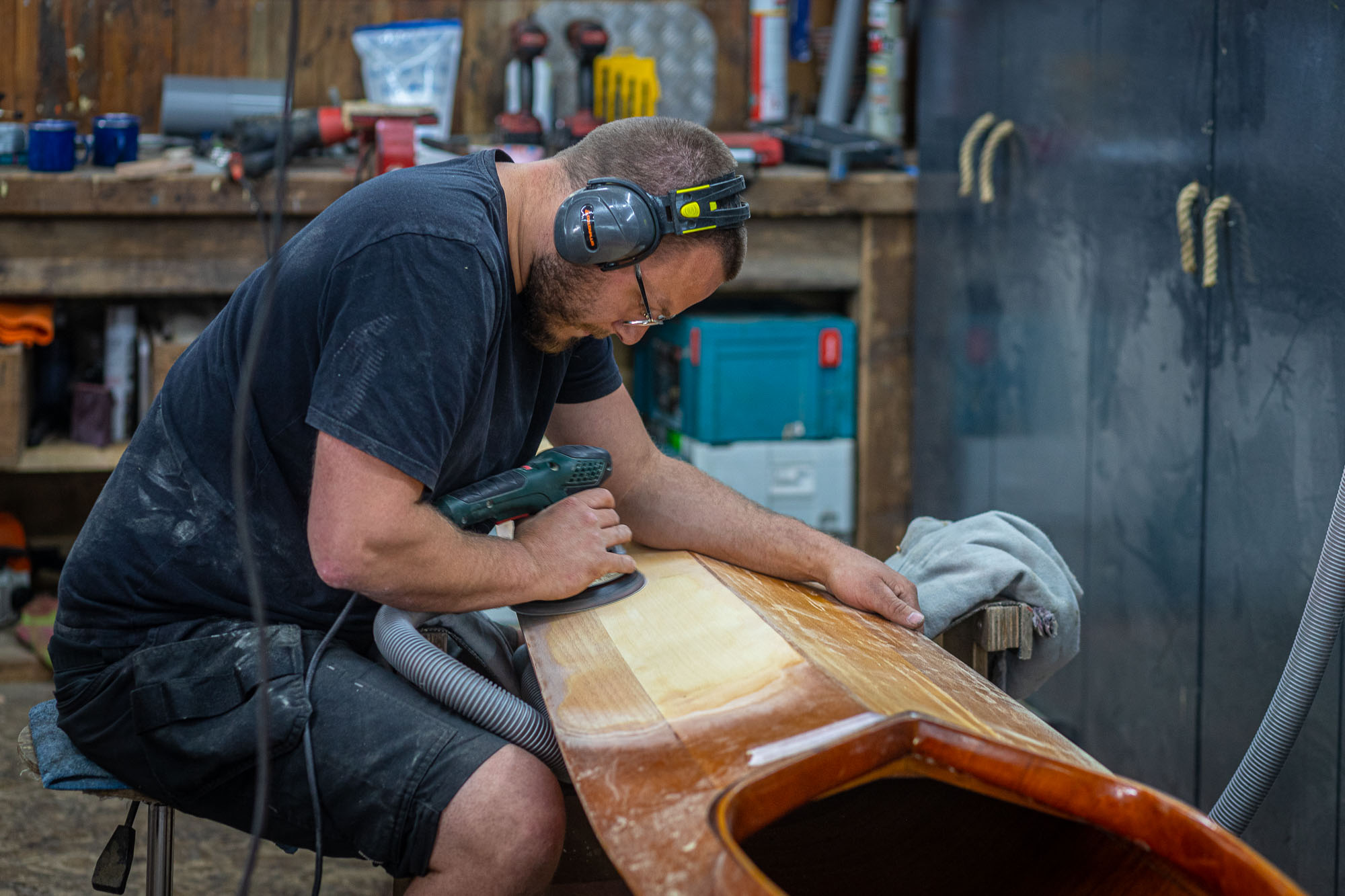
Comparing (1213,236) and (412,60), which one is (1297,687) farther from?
(412,60)

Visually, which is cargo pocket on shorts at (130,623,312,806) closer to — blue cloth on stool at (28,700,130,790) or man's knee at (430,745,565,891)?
blue cloth on stool at (28,700,130,790)

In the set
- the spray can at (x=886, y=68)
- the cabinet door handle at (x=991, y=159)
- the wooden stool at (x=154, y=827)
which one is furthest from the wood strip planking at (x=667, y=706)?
the spray can at (x=886, y=68)

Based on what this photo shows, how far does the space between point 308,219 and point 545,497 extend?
191 cm

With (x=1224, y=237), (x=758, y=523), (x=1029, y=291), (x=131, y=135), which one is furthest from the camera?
(x=131, y=135)

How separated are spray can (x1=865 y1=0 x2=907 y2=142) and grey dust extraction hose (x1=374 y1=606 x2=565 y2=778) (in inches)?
107

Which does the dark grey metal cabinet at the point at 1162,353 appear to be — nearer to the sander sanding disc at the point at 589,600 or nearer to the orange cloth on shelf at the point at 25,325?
the sander sanding disc at the point at 589,600

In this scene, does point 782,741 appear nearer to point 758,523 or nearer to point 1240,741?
point 758,523

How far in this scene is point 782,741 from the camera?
120 cm

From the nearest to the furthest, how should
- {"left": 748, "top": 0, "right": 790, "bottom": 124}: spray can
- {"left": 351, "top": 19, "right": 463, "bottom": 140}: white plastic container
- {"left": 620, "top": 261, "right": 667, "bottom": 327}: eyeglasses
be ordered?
{"left": 620, "top": 261, "right": 667, "bottom": 327}: eyeglasses, {"left": 351, "top": 19, "right": 463, "bottom": 140}: white plastic container, {"left": 748, "top": 0, "right": 790, "bottom": 124}: spray can

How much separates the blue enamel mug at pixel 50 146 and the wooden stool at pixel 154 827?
78.0 inches

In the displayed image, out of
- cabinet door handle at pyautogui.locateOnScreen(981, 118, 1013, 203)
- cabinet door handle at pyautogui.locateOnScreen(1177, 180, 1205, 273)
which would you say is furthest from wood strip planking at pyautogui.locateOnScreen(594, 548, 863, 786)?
cabinet door handle at pyautogui.locateOnScreen(981, 118, 1013, 203)

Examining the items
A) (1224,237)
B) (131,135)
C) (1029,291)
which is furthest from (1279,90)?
(131,135)

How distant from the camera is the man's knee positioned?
4.54 feet

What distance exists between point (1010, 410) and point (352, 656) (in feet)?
6.48
